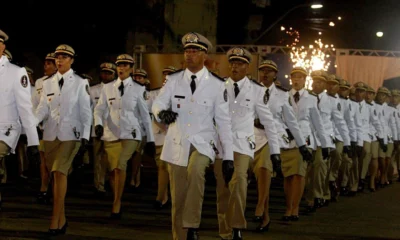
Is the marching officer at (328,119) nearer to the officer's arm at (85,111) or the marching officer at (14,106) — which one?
the officer's arm at (85,111)

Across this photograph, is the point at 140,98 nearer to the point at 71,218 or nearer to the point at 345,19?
the point at 71,218

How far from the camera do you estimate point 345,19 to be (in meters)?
70.4

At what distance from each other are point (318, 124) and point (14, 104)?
6522mm

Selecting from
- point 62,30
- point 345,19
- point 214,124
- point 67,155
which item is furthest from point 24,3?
point 345,19

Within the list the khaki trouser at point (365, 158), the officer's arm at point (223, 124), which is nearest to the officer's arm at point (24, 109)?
the officer's arm at point (223, 124)

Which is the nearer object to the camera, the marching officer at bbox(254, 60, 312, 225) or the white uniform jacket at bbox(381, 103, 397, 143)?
the marching officer at bbox(254, 60, 312, 225)

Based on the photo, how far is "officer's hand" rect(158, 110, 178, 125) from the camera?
8.29m

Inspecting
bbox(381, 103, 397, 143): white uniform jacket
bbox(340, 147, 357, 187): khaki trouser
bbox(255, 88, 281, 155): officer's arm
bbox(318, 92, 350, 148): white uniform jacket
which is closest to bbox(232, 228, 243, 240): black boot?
bbox(255, 88, 281, 155): officer's arm

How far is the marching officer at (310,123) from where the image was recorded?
42.5 ft

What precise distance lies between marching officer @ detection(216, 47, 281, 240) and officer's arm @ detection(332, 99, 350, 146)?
5.32 metres

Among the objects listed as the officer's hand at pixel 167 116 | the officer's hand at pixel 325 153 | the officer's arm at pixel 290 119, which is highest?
the officer's hand at pixel 167 116

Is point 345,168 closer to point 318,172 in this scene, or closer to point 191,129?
point 318,172

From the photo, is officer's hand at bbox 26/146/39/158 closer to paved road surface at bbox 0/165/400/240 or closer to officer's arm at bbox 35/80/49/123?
paved road surface at bbox 0/165/400/240

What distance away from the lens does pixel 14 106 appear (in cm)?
820
